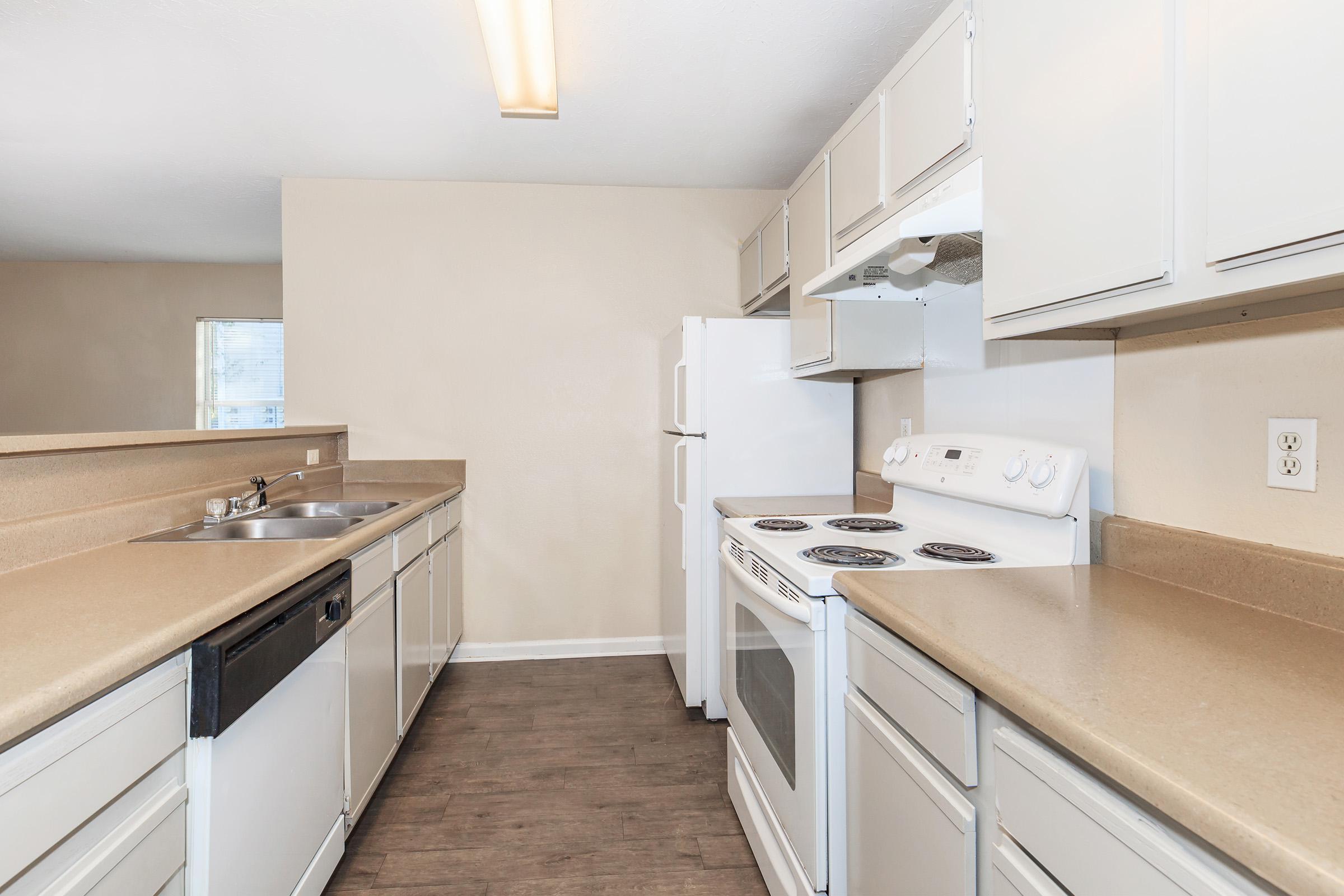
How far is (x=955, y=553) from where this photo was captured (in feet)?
5.16

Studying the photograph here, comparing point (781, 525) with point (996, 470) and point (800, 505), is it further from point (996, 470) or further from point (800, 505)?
point (996, 470)

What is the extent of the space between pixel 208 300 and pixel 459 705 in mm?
4535

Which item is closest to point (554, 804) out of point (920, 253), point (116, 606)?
point (116, 606)

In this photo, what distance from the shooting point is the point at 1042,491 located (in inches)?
57.9

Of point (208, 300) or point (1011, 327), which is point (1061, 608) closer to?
point (1011, 327)

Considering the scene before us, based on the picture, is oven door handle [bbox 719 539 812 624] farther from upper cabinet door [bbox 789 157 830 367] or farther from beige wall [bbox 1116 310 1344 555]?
upper cabinet door [bbox 789 157 830 367]

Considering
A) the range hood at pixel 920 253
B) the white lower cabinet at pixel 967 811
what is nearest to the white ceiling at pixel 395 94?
the range hood at pixel 920 253

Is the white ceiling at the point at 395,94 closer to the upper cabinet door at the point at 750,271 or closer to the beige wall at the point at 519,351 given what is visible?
the beige wall at the point at 519,351

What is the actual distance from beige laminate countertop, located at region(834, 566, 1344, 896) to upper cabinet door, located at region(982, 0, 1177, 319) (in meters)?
0.54

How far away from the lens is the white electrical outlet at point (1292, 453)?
1.07 meters

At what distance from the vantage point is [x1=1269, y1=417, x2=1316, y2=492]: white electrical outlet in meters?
1.07

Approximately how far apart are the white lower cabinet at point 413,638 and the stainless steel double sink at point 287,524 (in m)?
0.28

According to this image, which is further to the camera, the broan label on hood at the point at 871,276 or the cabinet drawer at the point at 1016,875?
the broan label on hood at the point at 871,276

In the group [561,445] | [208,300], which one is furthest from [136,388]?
[561,445]
